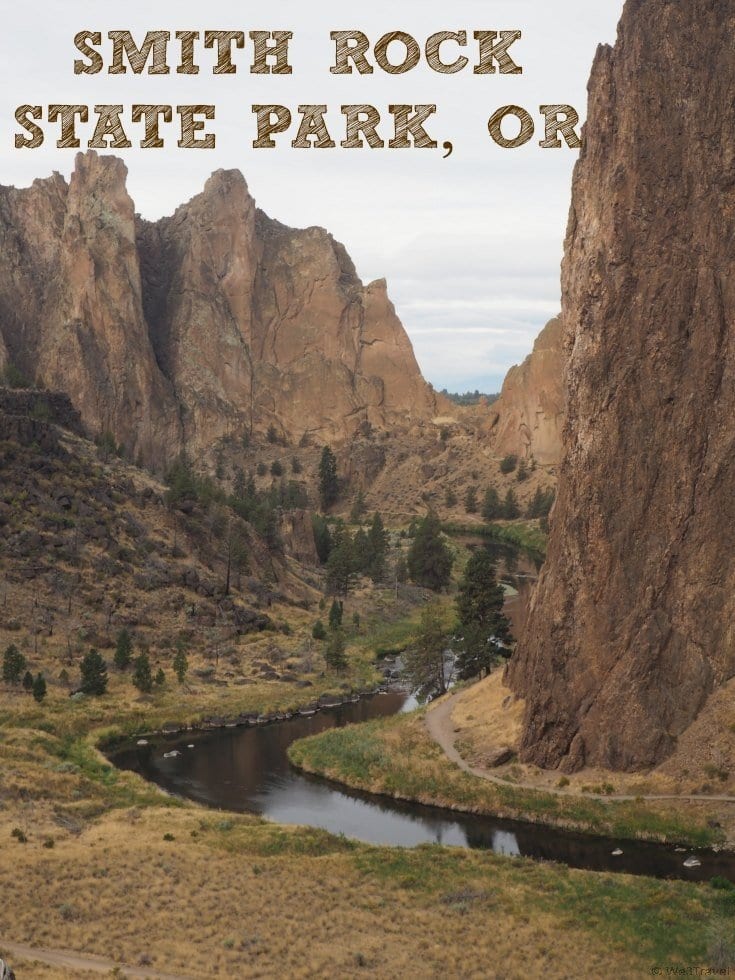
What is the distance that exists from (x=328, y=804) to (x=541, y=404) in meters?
142

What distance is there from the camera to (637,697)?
52.9 meters

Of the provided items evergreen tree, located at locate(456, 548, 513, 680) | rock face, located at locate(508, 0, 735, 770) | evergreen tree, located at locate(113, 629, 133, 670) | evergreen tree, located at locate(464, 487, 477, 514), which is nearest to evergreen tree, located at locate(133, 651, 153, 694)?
evergreen tree, located at locate(113, 629, 133, 670)

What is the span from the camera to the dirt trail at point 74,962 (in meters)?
33.4

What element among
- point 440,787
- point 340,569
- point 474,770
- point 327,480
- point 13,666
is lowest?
point 440,787

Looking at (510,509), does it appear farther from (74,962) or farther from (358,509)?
(74,962)

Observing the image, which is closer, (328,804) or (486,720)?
(328,804)

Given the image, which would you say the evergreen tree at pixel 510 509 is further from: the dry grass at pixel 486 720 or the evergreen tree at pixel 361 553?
the dry grass at pixel 486 720

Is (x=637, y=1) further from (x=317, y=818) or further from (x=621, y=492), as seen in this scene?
(x=317, y=818)

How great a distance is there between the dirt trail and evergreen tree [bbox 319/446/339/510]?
156 meters

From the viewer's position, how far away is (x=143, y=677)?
7581 cm

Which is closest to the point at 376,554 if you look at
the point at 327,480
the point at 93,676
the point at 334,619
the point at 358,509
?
the point at 334,619

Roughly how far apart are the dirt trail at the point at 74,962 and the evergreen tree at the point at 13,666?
3864 cm

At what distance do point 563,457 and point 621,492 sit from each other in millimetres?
4546

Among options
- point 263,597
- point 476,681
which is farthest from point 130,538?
point 476,681
